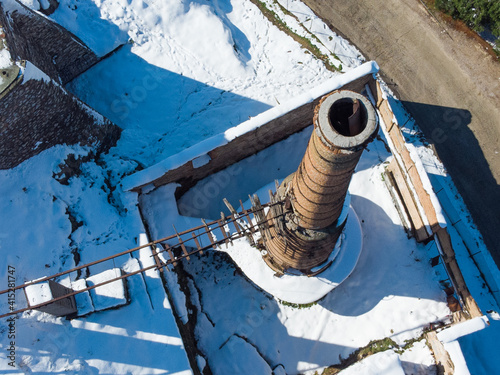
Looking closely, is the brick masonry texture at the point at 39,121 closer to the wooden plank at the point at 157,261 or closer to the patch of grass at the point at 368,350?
the wooden plank at the point at 157,261

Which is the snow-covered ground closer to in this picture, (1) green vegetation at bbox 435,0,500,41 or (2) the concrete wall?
(2) the concrete wall

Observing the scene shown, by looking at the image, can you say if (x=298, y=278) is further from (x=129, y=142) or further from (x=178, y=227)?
(x=129, y=142)

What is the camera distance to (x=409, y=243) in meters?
11.9

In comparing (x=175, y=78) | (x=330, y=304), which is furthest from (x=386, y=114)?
(x=175, y=78)

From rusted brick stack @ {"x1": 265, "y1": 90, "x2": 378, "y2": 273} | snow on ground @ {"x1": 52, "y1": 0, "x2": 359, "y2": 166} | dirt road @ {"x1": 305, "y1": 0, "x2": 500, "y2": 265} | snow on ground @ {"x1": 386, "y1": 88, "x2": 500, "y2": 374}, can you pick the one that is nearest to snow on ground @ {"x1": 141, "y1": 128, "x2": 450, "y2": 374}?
snow on ground @ {"x1": 386, "y1": 88, "x2": 500, "y2": 374}

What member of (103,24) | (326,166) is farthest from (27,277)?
(103,24)

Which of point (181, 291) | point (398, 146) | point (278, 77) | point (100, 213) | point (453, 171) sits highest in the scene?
point (278, 77)

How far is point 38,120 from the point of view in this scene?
31.5 feet

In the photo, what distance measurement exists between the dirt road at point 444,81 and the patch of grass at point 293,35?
Answer: 1340 millimetres

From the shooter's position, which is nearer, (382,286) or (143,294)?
(143,294)

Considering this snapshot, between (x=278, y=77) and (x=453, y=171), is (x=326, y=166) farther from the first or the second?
(x=453, y=171)

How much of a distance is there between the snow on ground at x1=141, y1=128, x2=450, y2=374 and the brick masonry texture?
8.83 ft

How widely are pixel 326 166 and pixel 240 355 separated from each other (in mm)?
7342

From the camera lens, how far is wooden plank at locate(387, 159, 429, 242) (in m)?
11.5
